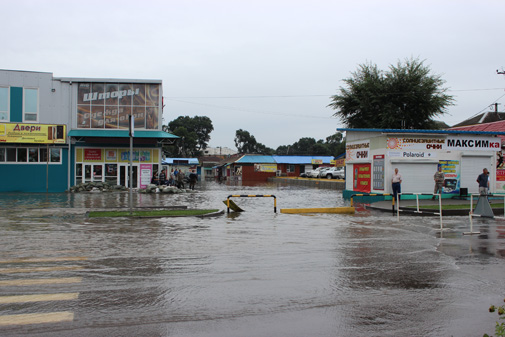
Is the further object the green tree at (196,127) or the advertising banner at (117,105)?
the green tree at (196,127)

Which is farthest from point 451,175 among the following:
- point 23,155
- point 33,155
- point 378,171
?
point 23,155

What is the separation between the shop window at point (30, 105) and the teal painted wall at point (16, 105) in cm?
27

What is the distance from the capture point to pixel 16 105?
32438 millimetres

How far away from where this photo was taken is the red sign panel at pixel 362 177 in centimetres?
2503

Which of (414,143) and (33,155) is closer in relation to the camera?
(414,143)

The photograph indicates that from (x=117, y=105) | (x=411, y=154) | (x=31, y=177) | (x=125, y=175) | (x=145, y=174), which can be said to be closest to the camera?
(x=411, y=154)

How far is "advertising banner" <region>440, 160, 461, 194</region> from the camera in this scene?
24094mm

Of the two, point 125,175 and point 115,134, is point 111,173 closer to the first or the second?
point 125,175

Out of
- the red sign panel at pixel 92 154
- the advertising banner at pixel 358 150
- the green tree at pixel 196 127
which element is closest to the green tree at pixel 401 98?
the advertising banner at pixel 358 150

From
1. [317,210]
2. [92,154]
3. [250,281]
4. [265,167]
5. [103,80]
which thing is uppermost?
[103,80]

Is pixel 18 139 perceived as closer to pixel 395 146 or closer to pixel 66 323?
pixel 395 146

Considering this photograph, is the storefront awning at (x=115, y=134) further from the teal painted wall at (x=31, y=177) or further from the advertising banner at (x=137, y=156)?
the teal painted wall at (x=31, y=177)

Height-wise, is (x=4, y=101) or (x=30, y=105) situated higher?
(x=4, y=101)

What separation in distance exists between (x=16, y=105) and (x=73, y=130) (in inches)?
163
